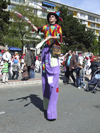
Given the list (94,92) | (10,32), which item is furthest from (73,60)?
(10,32)

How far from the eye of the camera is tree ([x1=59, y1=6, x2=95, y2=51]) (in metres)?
A: 29.0

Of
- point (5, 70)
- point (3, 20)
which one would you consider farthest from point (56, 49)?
point (3, 20)

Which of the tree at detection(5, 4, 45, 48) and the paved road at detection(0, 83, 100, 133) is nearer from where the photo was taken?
the paved road at detection(0, 83, 100, 133)

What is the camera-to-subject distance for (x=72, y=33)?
30.1m

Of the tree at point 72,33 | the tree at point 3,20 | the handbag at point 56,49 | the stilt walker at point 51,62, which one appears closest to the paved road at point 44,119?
the stilt walker at point 51,62

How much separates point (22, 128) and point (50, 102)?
763mm

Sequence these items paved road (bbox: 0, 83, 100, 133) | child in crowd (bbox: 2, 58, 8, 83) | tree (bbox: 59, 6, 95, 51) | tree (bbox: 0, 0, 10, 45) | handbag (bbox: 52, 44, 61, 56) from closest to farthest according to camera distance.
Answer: paved road (bbox: 0, 83, 100, 133) < handbag (bbox: 52, 44, 61, 56) < child in crowd (bbox: 2, 58, 8, 83) < tree (bbox: 0, 0, 10, 45) < tree (bbox: 59, 6, 95, 51)

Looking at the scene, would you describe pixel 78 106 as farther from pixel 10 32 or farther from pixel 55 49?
pixel 10 32

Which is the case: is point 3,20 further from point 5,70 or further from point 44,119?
point 44,119

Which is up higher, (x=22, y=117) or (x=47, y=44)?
(x=47, y=44)

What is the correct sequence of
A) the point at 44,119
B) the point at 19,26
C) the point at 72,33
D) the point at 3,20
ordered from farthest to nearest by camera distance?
1. the point at 72,33
2. the point at 19,26
3. the point at 3,20
4. the point at 44,119

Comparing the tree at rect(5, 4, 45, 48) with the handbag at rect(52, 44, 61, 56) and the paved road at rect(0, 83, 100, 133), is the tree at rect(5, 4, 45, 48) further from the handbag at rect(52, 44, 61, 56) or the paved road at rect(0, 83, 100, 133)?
the handbag at rect(52, 44, 61, 56)

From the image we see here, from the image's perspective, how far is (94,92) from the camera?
5.71 meters

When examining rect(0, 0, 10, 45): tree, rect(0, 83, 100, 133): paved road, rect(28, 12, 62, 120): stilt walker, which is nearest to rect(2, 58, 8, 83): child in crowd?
rect(0, 83, 100, 133): paved road
